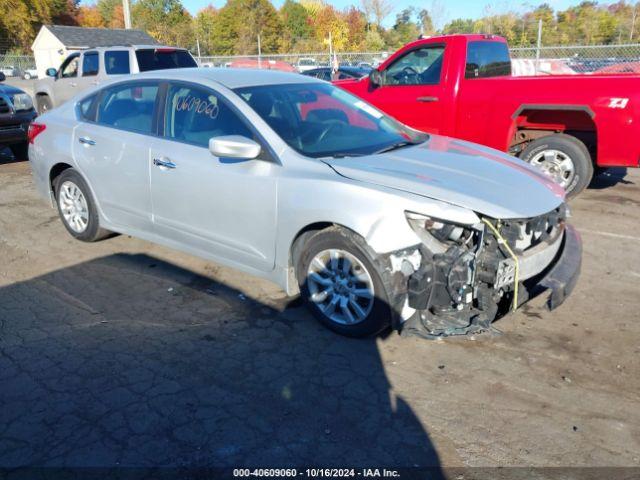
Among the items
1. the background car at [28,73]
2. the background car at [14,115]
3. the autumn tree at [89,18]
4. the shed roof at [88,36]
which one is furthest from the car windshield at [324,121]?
the autumn tree at [89,18]

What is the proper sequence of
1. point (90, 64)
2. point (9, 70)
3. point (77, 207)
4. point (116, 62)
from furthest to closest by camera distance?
1. point (9, 70)
2. point (90, 64)
3. point (116, 62)
4. point (77, 207)

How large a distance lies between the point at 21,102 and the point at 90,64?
3.42m

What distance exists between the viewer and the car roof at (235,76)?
455 cm

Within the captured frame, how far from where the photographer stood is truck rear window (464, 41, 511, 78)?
7.57 metres

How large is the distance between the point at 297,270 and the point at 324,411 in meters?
1.15

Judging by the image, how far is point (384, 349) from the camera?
3768mm

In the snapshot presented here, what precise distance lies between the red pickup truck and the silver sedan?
249 cm

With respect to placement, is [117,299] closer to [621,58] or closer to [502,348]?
[502,348]

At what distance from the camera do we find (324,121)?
453 centimetres

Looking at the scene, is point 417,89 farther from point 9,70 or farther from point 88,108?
point 9,70

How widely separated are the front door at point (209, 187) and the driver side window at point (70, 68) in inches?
405

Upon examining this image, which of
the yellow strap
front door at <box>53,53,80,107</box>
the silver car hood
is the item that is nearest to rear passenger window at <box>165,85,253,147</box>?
the silver car hood

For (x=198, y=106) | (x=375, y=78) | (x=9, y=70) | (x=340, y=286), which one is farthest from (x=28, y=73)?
(x=340, y=286)

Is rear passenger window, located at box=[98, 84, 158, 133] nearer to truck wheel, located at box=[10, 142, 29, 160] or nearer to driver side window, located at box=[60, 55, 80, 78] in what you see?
truck wheel, located at box=[10, 142, 29, 160]
